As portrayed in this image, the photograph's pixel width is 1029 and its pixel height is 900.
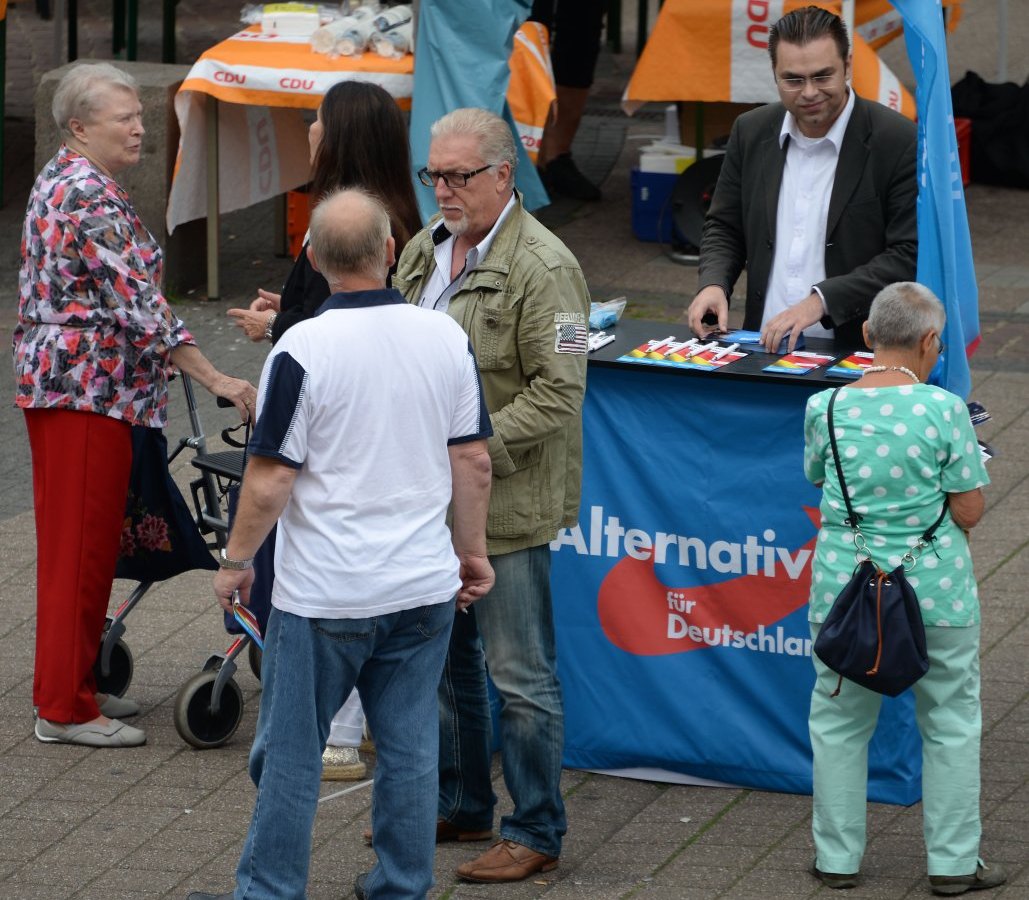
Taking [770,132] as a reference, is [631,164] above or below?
below

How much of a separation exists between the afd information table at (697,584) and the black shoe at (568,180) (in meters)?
6.99

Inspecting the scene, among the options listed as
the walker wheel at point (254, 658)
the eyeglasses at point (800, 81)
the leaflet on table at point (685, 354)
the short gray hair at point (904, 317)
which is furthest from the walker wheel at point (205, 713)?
the eyeglasses at point (800, 81)

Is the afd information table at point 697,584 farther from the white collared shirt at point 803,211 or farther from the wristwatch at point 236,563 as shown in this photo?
the wristwatch at point 236,563

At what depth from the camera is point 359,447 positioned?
11.9 ft

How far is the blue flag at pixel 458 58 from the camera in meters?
9.09

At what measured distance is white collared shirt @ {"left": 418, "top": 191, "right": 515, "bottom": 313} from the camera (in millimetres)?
4273

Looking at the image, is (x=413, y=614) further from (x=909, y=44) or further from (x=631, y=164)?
(x=631, y=164)

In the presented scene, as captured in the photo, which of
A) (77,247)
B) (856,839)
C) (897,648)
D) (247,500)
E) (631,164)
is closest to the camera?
(247,500)

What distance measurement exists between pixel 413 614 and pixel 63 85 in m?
2.12

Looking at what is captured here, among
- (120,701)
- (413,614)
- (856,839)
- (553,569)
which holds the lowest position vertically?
(120,701)

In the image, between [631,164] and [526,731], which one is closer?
[526,731]

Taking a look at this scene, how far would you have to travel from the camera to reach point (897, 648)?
4.03 m

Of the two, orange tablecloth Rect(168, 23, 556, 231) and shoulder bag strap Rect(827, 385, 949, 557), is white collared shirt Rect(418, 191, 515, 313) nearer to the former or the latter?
shoulder bag strap Rect(827, 385, 949, 557)

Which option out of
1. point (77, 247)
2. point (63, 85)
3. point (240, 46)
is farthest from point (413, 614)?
point (240, 46)
